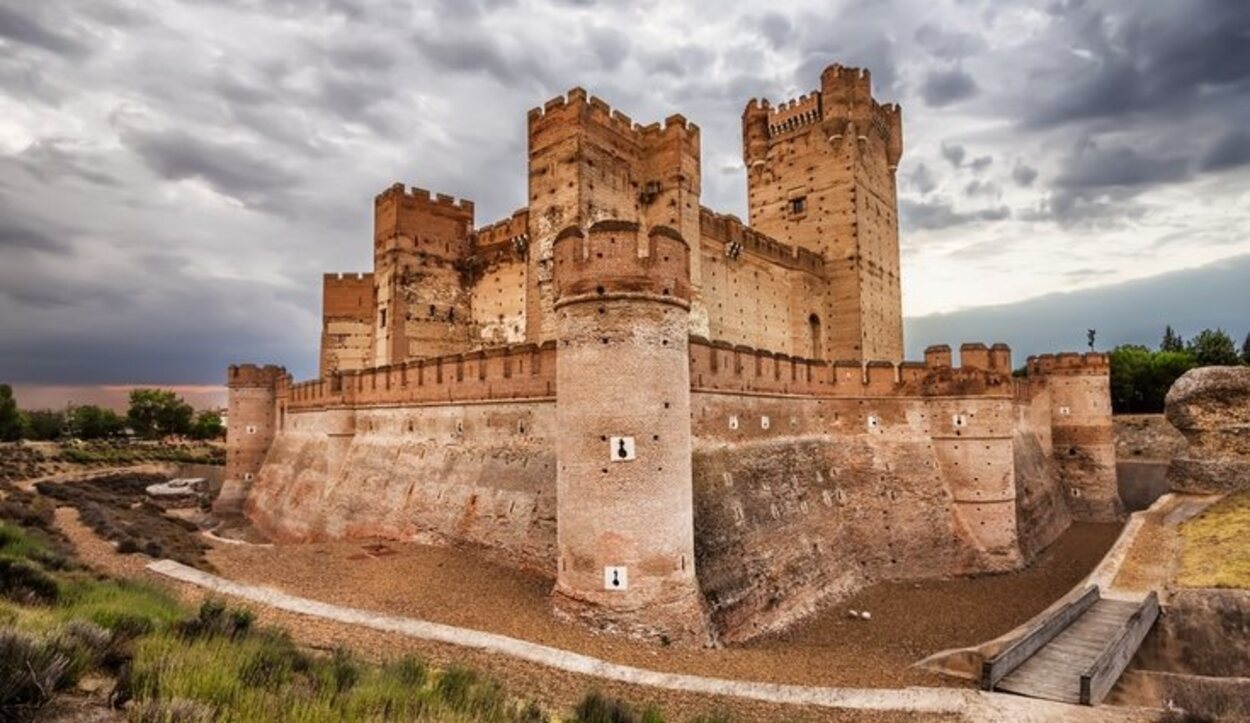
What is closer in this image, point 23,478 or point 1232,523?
point 1232,523

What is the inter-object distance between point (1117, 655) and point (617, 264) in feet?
34.1

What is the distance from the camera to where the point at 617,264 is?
12.3 meters

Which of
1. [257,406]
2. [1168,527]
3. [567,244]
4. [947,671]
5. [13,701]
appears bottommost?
[947,671]

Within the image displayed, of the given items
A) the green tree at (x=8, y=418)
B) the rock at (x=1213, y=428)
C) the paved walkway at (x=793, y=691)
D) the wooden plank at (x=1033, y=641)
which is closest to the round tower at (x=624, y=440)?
the paved walkway at (x=793, y=691)

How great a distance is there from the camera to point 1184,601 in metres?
12.5

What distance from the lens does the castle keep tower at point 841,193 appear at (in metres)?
32.3

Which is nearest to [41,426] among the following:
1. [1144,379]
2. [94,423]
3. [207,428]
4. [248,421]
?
[94,423]

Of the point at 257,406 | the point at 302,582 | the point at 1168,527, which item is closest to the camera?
the point at 302,582

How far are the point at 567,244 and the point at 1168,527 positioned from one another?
17.7 m

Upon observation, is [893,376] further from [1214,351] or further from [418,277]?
[1214,351]

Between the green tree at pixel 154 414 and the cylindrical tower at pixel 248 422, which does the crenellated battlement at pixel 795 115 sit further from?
the green tree at pixel 154 414

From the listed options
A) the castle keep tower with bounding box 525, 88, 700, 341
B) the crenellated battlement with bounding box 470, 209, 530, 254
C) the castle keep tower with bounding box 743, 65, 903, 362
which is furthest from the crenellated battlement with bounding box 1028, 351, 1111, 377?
the crenellated battlement with bounding box 470, 209, 530, 254

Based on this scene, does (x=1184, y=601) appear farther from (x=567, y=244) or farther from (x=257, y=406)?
(x=257, y=406)

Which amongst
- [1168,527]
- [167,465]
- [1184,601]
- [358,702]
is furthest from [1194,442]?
[167,465]
